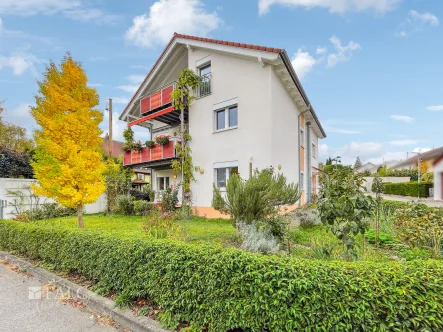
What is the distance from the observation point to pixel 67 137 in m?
8.46

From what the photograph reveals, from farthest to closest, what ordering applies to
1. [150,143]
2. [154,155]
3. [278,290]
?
A: [150,143] < [154,155] < [278,290]

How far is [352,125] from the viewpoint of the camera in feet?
6.95

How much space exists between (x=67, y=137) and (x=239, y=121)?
754 cm

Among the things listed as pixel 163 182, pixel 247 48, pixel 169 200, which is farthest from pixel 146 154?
pixel 247 48

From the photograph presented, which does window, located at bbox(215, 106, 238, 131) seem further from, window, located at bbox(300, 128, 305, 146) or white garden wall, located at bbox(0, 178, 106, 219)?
white garden wall, located at bbox(0, 178, 106, 219)

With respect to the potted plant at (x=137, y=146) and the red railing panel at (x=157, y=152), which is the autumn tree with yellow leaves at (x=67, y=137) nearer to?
the red railing panel at (x=157, y=152)

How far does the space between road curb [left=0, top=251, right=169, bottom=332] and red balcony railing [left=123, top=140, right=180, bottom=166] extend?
922 cm

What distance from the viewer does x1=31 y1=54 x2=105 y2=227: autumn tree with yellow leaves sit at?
8312mm

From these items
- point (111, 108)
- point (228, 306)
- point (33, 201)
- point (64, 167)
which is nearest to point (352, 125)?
point (228, 306)

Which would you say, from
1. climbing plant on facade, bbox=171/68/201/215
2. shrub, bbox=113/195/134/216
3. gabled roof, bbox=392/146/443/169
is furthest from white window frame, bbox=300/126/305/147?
gabled roof, bbox=392/146/443/169

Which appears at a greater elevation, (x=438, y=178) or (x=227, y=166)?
(x=227, y=166)

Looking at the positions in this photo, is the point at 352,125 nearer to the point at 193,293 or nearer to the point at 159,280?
the point at 193,293

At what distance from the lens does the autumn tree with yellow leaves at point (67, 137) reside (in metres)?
8.31

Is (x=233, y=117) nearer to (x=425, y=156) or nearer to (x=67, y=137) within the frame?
(x=67, y=137)
